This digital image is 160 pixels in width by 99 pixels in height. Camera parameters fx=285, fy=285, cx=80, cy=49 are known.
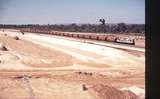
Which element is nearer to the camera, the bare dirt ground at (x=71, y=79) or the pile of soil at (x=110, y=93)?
the pile of soil at (x=110, y=93)

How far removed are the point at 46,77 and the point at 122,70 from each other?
2.69 metres

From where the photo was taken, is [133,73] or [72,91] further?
[133,73]

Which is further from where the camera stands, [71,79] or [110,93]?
[71,79]

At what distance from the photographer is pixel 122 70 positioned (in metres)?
9.08

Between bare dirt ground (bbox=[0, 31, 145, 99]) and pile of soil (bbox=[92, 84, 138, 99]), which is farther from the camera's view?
bare dirt ground (bbox=[0, 31, 145, 99])

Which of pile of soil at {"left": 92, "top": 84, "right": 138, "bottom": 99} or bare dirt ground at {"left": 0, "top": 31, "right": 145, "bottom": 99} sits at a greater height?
bare dirt ground at {"left": 0, "top": 31, "right": 145, "bottom": 99}

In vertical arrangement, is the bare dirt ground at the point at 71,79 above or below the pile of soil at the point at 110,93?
above

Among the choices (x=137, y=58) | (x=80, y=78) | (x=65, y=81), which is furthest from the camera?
(x=137, y=58)

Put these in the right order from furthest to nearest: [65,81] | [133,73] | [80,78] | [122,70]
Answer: [122,70]
[133,73]
[80,78]
[65,81]
